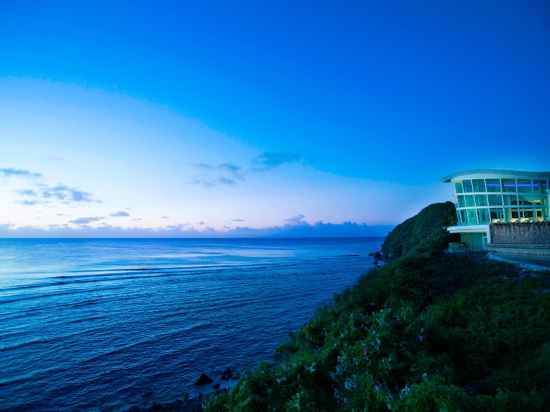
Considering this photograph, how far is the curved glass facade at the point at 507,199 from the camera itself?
4753 cm

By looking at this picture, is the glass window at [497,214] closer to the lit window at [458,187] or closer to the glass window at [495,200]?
the glass window at [495,200]

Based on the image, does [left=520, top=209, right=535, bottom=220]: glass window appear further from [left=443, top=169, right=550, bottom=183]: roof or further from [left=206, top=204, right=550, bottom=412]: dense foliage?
[left=206, top=204, right=550, bottom=412]: dense foliage

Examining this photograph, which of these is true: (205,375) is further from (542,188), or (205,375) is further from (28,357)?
(542,188)

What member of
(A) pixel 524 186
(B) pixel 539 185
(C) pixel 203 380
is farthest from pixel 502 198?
(C) pixel 203 380

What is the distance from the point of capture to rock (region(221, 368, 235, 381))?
16.1 m

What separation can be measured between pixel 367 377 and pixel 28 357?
2101cm

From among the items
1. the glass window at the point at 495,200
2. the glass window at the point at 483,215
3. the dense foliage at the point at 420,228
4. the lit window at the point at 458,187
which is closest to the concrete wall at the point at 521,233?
the glass window at the point at 483,215

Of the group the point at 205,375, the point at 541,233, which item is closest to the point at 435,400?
the point at 205,375

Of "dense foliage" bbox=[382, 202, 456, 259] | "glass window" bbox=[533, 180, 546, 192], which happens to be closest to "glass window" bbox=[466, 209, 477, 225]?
"glass window" bbox=[533, 180, 546, 192]

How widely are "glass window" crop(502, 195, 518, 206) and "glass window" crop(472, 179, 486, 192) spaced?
3.21 meters

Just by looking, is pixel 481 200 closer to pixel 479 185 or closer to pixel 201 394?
pixel 479 185

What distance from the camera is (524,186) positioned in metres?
48.4

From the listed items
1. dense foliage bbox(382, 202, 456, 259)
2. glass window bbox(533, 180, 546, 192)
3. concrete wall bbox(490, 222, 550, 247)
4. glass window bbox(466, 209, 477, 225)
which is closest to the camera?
concrete wall bbox(490, 222, 550, 247)

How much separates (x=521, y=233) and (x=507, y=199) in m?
17.1
